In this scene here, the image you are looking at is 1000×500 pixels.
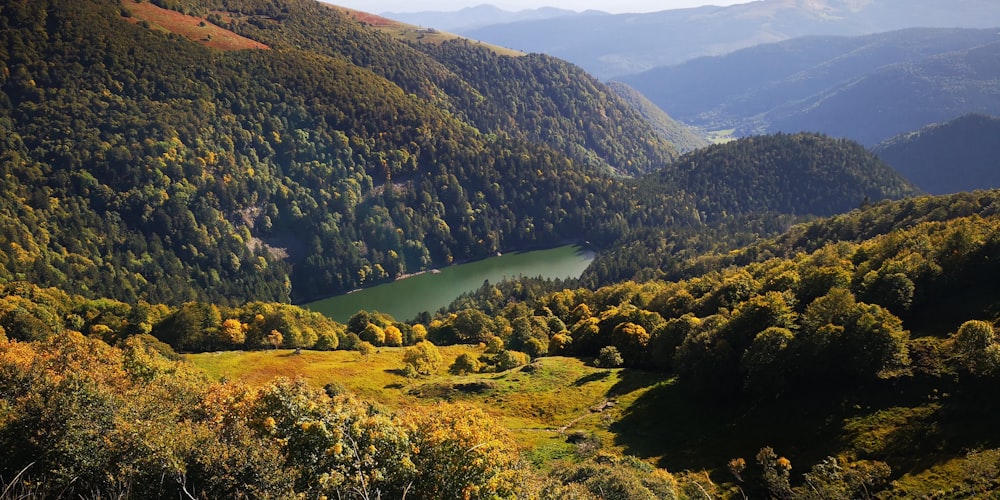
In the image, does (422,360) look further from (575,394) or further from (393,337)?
(393,337)

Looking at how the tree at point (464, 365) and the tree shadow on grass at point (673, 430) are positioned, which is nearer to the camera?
the tree shadow on grass at point (673, 430)

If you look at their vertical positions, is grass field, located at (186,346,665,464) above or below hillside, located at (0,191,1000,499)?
below


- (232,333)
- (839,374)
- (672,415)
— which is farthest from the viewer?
(232,333)

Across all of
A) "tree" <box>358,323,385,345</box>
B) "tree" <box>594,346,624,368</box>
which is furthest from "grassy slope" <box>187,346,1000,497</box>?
"tree" <box>358,323,385,345</box>

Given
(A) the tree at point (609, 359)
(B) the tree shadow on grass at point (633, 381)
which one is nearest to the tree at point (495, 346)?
(A) the tree at point (609, 359)

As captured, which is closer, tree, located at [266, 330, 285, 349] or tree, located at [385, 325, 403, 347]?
tree, located at [266, 330, 285, 349]

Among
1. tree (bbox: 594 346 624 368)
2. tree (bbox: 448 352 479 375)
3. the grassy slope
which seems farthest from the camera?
tree (bbox: 448 352 479 375)

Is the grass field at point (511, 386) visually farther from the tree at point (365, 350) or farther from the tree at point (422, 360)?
the tree at point (422, 360)

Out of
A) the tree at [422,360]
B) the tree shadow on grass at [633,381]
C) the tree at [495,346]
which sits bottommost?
the tree at [495,346]

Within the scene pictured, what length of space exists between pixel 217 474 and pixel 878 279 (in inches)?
2725

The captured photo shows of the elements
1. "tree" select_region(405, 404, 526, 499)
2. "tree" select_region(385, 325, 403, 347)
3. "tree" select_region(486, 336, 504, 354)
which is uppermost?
"tree" select_region(405, 404, 526, 499)

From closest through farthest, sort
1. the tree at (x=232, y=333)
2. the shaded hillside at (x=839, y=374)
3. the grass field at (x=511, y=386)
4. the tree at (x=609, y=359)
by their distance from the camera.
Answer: the shaded hillside at (x=839, y=374) → the grass field at (x=511, y=386) → the tree at (x=609, y=359) → the tree at (x=232, y=333)

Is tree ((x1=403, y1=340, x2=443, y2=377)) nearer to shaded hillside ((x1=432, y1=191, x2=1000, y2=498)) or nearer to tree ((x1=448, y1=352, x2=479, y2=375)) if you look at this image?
tree ((x1=448, y1=352, x2=479, y2=375))

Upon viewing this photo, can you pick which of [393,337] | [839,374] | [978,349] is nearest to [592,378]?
[839,374]
